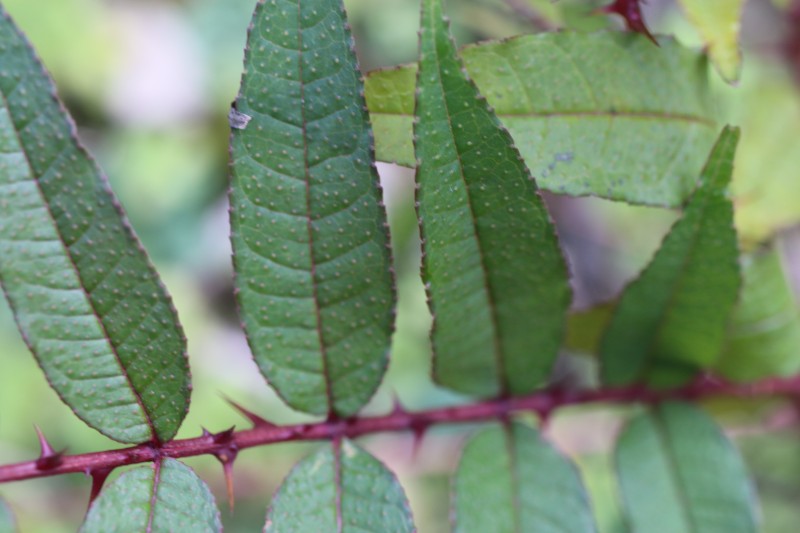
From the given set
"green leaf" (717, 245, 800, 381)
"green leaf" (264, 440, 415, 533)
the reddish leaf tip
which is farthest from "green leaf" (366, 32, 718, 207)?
"green leaf" (264, 440, 415, 533)

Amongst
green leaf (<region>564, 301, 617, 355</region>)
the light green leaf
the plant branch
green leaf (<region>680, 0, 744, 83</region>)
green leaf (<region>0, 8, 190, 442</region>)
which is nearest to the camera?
green leaf (<region>0, 8, 190, 442</region>)

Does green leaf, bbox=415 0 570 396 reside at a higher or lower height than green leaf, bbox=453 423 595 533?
higher

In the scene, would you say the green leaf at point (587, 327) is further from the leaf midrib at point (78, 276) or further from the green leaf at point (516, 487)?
the leaf midrib at point (78, 276)

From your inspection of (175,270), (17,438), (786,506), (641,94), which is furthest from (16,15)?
(786,506)

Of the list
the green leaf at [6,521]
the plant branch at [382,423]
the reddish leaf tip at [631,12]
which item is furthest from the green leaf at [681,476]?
the green leaf at [6,521]

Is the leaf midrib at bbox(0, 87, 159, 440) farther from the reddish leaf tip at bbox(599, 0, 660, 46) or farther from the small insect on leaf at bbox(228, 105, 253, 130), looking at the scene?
the reddish leaf tip at bbox(599, 0, 660, 46)

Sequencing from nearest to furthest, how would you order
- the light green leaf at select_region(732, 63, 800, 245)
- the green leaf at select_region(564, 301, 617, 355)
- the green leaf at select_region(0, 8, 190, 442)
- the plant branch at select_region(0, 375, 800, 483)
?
the green leaf at select_region(0, 8, 190, 442)
the plant branch at select_region(0, 375, 800, 483)
the green leaf at select_region(564, 301, 617, 355)
the light green leaf at select_region(732, 63, 800, 245)

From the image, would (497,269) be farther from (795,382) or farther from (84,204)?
(795,382)
